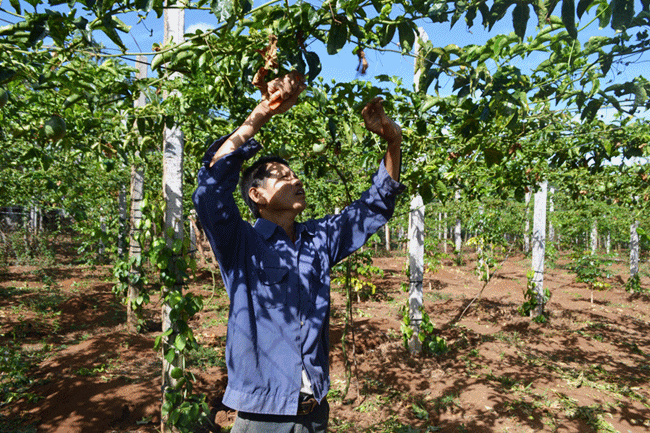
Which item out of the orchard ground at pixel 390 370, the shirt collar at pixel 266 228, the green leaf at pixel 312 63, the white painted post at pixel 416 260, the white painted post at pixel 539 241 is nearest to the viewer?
the green leaf at pixel 312 63

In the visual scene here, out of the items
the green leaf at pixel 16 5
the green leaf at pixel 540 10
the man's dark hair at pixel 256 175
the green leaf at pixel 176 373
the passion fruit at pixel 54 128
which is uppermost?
the green leaf at pixel 16 5

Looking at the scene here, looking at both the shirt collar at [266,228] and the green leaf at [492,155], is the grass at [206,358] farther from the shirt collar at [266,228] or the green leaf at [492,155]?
the green leaf at [492,155]

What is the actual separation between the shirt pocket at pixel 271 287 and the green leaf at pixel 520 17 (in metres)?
1.01

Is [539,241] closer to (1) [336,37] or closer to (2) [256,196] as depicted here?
(2) [256,196]

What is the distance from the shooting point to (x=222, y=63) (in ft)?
5.89

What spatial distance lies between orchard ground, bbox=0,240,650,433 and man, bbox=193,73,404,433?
7.42 ft

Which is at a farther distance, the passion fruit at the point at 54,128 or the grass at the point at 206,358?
the grass at the point at 206,358

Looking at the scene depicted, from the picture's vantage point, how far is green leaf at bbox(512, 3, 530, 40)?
0.98m

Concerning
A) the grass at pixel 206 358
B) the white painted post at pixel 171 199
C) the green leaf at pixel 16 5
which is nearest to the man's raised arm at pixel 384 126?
the green leaf at pixel 16 5

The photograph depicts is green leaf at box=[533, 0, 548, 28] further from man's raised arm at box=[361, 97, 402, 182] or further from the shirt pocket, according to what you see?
the shirt pocket

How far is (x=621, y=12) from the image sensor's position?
2.91 feet

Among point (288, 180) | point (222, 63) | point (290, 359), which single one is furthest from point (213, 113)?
point (290, 359)

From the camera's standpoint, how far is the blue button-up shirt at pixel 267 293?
1.27m

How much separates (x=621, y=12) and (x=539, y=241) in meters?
7.34
